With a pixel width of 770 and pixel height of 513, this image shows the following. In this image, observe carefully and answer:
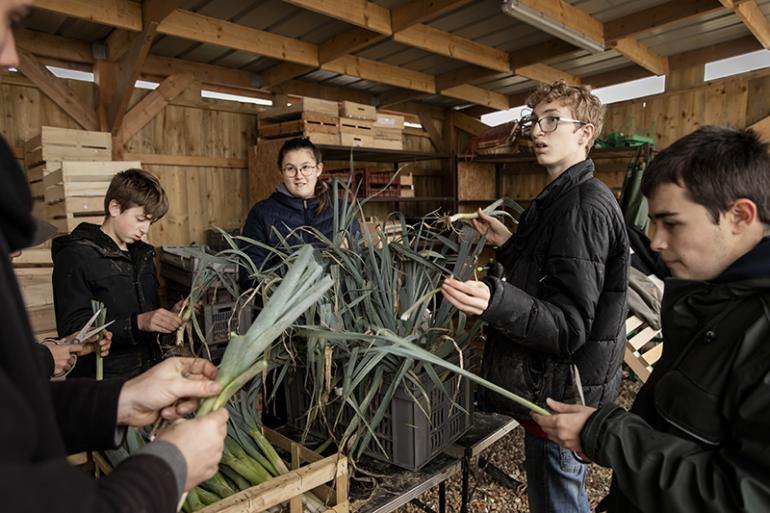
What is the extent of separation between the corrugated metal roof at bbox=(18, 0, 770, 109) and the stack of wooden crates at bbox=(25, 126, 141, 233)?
0.86 m

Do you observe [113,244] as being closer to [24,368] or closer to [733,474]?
[24,368]

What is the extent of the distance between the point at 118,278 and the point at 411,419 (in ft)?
4.22

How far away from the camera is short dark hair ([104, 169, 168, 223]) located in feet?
5.72

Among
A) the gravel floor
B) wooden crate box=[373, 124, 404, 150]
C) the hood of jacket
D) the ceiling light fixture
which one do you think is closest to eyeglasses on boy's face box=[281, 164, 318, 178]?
the hood of jacket

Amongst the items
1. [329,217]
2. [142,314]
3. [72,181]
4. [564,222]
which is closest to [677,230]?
[564,222]

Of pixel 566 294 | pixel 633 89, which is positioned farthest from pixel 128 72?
pixel 633 89

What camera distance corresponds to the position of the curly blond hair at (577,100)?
1335 millimetres

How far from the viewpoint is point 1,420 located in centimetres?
39

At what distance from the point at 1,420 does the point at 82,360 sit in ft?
5.09

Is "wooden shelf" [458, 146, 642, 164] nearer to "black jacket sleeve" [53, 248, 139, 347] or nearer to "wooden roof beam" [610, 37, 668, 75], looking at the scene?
"wooden roof beam" [610, 37, 668, 75]

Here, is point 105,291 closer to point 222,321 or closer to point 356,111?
point 222,321

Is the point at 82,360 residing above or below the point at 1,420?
below

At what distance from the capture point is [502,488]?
2389 mm

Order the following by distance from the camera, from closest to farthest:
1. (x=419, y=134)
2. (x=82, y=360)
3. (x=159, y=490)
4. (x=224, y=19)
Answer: (x=159, y=490)
(x=82, y=360)
(x=224, y=19)
(x=419, y=134)
